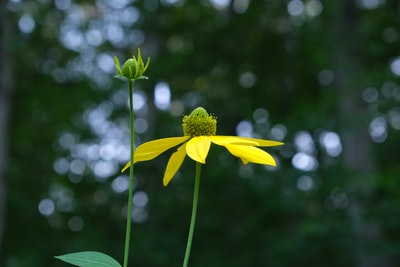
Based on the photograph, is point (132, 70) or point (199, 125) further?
point (199, 125)

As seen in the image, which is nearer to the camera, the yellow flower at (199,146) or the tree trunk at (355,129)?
the yellow flower at (199,146)

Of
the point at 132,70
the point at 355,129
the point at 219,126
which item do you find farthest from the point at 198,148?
the point at 219,126

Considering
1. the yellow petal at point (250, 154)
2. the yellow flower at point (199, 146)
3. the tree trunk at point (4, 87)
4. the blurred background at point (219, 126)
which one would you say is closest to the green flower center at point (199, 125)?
the yellow flower at point (199, 146)

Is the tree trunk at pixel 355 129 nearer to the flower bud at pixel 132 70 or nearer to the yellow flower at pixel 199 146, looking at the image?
the yellow flower at pixel 199 146

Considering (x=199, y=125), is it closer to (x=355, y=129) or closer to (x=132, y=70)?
(x=132, y=70)

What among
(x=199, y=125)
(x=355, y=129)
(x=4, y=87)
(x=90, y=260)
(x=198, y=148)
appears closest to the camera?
(x=90, y=260)

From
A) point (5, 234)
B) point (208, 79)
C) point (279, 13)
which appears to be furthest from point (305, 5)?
point (5, 234)

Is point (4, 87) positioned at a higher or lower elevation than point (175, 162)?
higher

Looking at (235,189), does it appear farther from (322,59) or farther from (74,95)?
(74,95)
